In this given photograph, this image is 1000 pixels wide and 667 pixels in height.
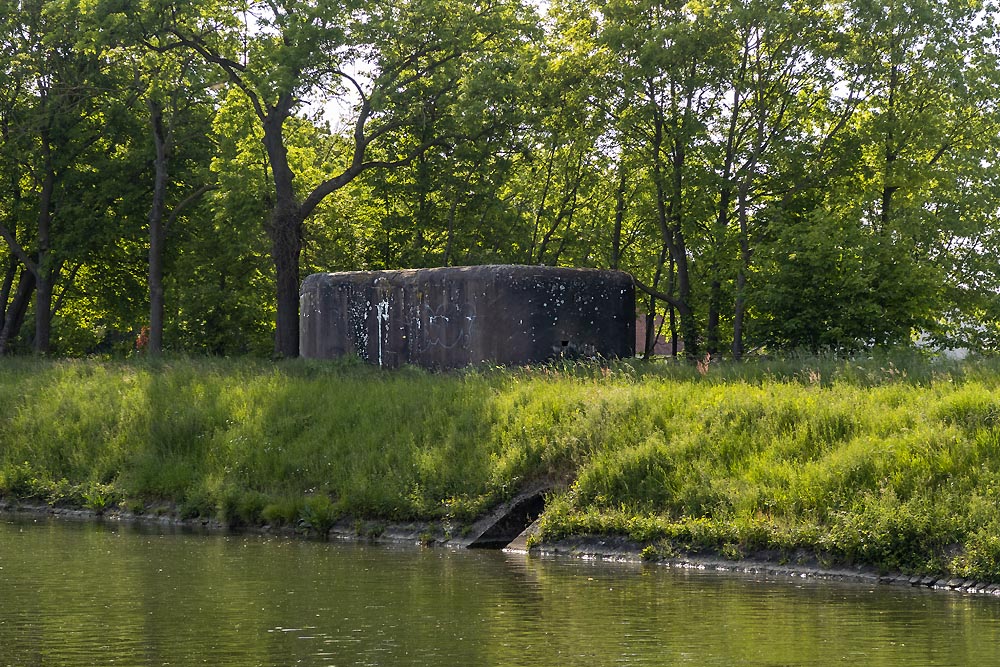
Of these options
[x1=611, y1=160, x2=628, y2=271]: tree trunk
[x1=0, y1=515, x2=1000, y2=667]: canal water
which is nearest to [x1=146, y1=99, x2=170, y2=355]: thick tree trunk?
[x1=611, y1=160, x2=628, y2=271]: tree trunk

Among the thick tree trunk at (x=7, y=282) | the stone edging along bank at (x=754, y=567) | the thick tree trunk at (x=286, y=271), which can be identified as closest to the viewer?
the stone edging along bank at (x=754, y=567)

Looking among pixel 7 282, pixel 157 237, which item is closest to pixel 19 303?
pixel 7 282

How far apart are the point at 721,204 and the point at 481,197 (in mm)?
7070

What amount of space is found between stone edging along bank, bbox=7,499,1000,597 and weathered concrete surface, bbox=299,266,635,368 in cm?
622

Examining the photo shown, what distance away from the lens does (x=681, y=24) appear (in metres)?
33.3

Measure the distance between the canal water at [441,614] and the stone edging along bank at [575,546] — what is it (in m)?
0.42

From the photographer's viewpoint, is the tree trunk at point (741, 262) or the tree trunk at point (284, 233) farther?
the tree trunk at point (284, 233)

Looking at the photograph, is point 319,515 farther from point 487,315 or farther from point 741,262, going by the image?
point 741,262

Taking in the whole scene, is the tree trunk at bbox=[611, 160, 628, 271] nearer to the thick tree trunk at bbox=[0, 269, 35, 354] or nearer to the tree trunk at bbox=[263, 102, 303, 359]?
the tree trunk at bbox=[263, 102, 303, 359]

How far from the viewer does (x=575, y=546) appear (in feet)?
55.7

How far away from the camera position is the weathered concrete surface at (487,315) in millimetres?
24484

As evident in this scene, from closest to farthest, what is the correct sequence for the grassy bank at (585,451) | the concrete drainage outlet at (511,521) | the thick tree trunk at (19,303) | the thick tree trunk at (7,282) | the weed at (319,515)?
1. the grassy bank at (585,451)
2. the concrete drainage outlet at (511,521)
3. the weed at (319,515)
4. the thick tree trunk at (19,303)
5. the thick tree trunk at (7,282)

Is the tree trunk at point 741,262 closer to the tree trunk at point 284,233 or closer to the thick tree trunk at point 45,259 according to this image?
the tree trunk at point 284,233

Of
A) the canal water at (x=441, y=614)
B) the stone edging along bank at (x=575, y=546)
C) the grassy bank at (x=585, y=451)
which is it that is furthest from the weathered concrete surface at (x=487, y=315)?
the canal water at (x=441, y=614)
